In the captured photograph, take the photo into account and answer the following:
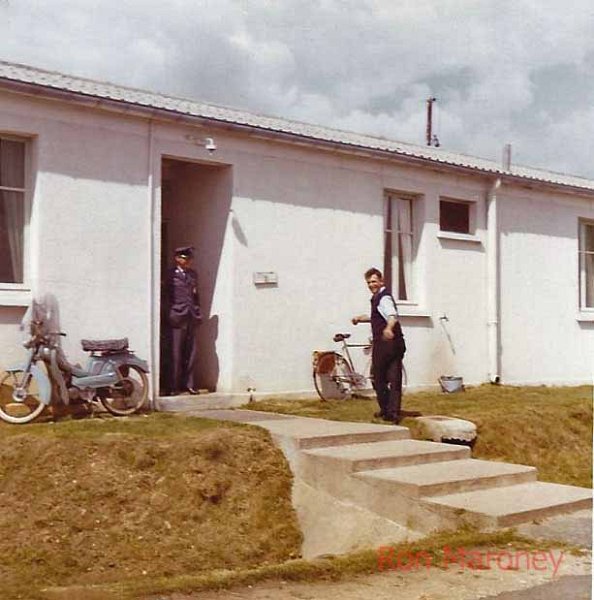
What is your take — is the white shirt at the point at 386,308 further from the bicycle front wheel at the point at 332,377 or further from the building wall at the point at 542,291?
the building wall at the point at 542,291

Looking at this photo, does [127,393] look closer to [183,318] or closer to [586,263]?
[183,318]

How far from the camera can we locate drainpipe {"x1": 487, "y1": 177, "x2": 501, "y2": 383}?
53.5 ft

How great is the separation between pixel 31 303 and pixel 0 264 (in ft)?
A: 1.99

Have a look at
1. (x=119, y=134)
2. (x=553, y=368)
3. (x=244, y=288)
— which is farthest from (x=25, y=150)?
(x=553, y=368)

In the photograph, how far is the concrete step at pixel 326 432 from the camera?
372 inches

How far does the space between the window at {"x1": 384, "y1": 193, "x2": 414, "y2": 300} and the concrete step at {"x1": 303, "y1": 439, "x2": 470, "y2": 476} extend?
17.8 feet

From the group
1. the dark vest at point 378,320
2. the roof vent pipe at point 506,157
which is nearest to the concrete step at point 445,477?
the dark vest at point 378,320

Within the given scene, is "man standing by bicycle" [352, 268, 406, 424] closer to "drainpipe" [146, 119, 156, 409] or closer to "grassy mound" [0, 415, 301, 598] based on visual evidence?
"grassy mound" [0, 415, 301, 598]

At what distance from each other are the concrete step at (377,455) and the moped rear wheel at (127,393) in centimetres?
274

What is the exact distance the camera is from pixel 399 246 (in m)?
15.3

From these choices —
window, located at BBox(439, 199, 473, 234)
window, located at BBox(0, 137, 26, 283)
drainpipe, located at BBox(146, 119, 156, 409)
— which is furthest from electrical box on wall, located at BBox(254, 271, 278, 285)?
window, located at BBox(439, 199, 473, 234)

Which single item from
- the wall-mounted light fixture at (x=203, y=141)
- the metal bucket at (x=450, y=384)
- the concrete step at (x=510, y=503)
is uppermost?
the wall-mounted light fixture at (x=203, y=141)

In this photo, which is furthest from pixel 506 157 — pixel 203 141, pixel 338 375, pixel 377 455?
pixel 377 455

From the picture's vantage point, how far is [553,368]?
17719 mm
